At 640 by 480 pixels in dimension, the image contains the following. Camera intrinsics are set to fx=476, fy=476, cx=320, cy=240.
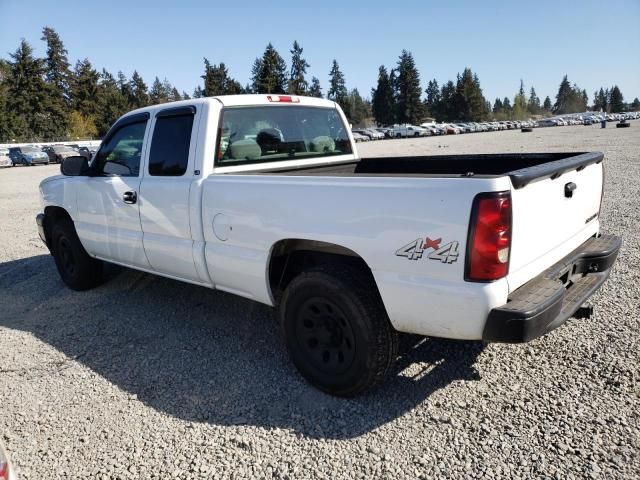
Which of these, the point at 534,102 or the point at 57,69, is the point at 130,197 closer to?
the point at 57,69

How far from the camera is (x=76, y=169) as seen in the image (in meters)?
4.79

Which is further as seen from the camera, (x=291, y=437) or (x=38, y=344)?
(x=38, y=344)

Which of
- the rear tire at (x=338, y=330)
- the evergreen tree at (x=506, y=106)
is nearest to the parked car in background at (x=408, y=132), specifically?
the rear tire at (x=338, y=330)

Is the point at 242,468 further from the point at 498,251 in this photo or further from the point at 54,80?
the point at 54,80

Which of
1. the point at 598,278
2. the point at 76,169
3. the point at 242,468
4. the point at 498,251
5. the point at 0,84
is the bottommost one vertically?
the point at 242,468

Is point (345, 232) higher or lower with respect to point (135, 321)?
higher

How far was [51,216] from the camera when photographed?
18.5ft

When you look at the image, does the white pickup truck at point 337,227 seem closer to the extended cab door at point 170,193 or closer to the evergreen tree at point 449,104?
the extended cab door at point 170,193

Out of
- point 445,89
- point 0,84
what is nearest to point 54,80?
point 0,84

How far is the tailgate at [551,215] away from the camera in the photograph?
2498mm

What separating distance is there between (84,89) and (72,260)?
277 feet

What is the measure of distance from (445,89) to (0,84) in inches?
3638

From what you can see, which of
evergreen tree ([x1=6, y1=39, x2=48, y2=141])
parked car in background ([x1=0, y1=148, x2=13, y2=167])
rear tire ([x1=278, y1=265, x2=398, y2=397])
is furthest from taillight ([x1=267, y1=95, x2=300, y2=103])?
evergreen tree ([x1=6, y1=39, x2=48, y2=141])

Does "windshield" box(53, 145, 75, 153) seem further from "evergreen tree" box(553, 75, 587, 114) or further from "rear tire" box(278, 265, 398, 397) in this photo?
"evergreen tree" box(553, 75, 587, 114)
